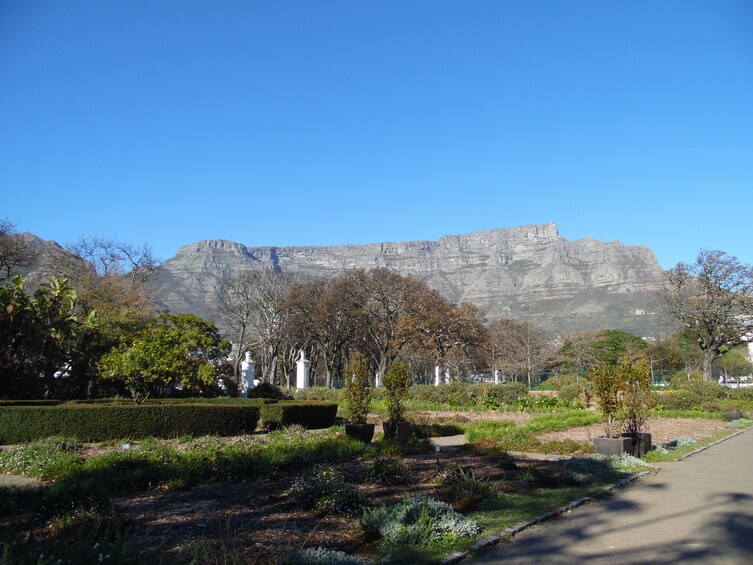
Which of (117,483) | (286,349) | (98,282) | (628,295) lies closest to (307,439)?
(117,483)

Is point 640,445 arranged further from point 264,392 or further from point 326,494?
point 264,392

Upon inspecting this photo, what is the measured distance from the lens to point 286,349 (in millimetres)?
55469

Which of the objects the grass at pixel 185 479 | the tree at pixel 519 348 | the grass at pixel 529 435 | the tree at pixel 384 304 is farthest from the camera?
the tree at pixel 519 348

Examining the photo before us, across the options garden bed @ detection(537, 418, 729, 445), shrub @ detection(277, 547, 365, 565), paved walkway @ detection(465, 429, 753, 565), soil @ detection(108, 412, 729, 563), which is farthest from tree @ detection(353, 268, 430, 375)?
shrub @ detection(277, 547, 365, 565)

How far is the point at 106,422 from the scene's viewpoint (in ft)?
44.2

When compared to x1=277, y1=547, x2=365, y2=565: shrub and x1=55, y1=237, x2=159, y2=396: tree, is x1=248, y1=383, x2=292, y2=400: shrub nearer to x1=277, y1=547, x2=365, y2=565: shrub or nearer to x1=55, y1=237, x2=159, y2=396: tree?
x1=55, y1=237, x2=159, y2=396: tree

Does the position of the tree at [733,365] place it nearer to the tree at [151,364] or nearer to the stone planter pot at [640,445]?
the stone planter pot at [640,445]

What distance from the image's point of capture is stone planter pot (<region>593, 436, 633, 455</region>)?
1088 centimetres

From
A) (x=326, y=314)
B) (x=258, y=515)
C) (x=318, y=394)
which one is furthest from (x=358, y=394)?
(x=326, y=314)

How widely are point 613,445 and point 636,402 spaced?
3.98 ft

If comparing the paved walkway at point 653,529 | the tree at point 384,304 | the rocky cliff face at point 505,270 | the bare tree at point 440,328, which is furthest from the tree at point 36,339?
the rocky cliff face at point 505,270

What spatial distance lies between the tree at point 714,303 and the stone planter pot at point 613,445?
34.5 m

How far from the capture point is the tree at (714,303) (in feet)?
136

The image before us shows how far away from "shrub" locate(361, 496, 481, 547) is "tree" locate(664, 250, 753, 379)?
41195 mm
